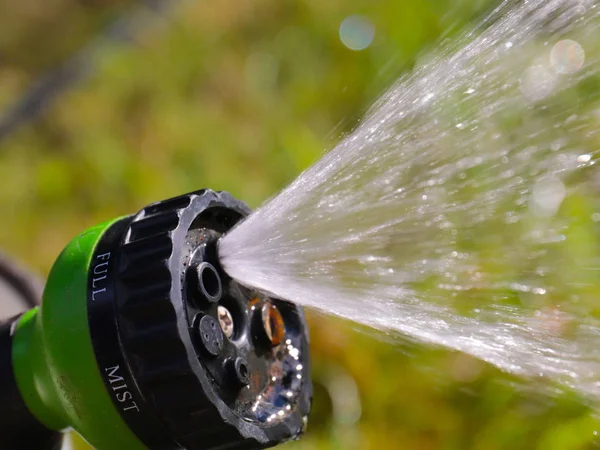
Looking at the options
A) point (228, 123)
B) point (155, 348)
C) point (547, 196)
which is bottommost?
point (547, 196)

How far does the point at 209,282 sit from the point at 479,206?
0.67m

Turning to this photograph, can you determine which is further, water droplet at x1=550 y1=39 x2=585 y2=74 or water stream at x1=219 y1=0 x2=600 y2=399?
water droplet at x1=550 y1=39 x2=585 y2=74

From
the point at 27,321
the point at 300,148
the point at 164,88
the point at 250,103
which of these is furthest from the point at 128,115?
the point at 27,321

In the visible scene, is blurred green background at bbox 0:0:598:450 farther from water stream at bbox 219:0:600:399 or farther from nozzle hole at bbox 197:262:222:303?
nozzle hole at bbox 197:262:222:303

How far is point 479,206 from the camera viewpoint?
4.29 feet

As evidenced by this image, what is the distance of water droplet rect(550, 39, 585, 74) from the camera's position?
1435mm

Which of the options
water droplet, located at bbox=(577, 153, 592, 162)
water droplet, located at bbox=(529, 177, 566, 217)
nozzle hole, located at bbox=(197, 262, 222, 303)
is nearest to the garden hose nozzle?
nozzle hole, located at bbox=(197, 262, 222, 303)

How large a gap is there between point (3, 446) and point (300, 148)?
2.82 feet

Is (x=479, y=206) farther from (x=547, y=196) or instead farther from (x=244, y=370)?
(x=244, y=370)

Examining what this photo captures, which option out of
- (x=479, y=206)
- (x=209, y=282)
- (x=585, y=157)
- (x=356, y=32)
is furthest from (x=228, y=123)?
(x=209, y=282)

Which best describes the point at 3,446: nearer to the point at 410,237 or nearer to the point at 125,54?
the point at 410,237

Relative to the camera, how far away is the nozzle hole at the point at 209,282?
2.45 feet

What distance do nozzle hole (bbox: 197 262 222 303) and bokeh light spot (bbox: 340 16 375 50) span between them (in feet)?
3.45

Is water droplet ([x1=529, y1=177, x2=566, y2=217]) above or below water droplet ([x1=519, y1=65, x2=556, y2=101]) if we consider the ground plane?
below
